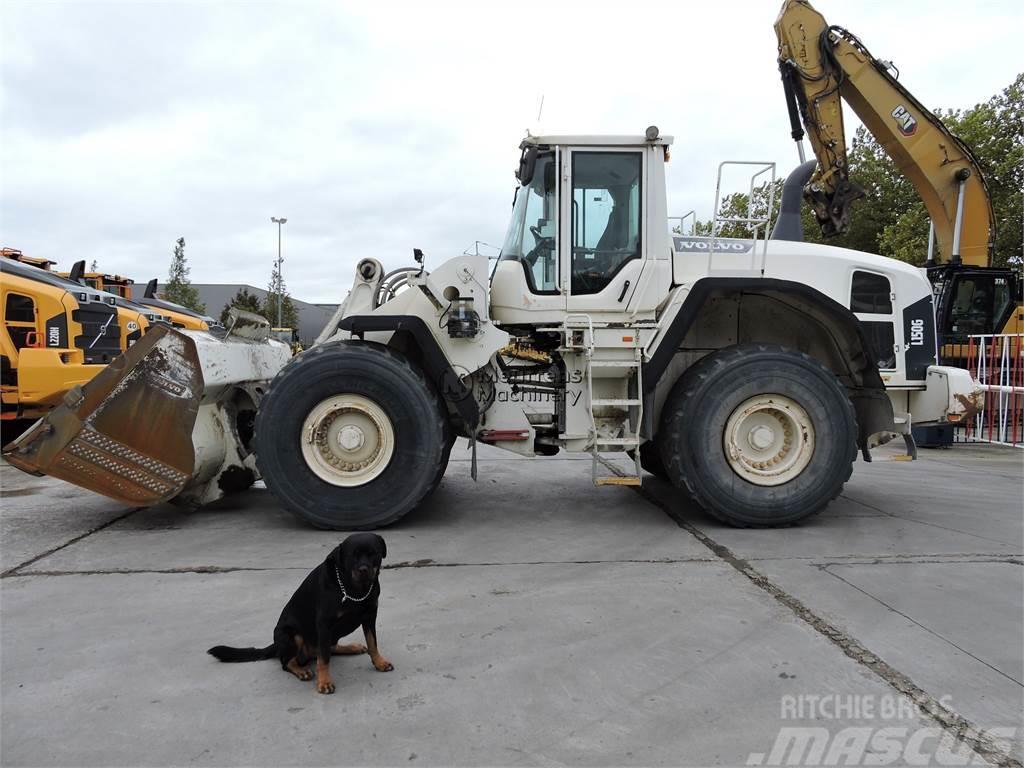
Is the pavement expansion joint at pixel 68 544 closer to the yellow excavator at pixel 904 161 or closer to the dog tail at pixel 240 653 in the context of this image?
the dog tail at pixel 240 653

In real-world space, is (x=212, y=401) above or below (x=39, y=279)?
below

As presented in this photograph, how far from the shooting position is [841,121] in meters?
9.48

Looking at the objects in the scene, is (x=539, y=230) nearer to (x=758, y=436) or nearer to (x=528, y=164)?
(x=528, y=164)

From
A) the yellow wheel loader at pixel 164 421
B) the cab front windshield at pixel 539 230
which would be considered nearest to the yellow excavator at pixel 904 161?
the cab front windshield at pixel 539 230

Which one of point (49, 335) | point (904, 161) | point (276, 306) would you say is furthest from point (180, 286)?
point (904, 161)

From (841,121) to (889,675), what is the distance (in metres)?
8.28

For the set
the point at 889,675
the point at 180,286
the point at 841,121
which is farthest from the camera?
the point at 180,286

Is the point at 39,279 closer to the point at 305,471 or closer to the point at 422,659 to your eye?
the point at 305,471

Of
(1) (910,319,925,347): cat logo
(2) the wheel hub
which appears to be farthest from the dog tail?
(1) (910,319,925,347): cat logo

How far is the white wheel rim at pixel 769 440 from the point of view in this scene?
221 inches

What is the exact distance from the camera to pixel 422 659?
3256 mm

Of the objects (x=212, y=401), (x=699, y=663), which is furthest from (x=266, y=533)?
(x=699, y=663)

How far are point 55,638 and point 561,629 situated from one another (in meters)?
2.38

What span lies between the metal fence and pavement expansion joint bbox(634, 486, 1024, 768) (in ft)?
27.1
